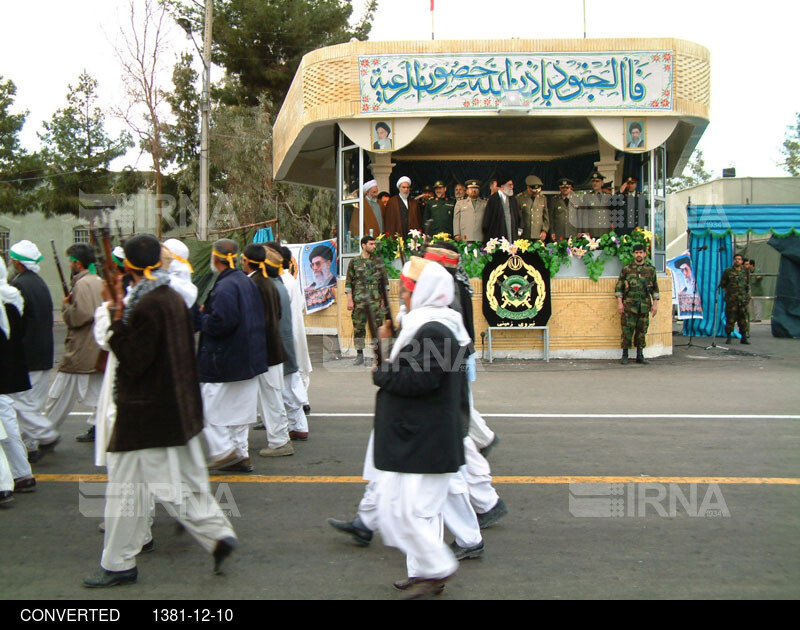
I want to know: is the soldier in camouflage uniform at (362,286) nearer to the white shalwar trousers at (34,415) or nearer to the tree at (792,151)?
the white shalwar trousers at (34,415)

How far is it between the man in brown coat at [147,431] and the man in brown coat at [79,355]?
10.7 ft

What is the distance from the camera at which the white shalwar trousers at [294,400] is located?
307 inches

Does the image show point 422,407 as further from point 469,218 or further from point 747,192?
point 747,192

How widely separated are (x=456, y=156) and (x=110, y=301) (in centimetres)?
1596

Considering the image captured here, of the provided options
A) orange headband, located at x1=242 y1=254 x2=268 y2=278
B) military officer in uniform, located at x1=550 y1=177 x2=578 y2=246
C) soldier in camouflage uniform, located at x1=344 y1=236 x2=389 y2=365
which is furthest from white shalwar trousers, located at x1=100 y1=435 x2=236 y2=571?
military officer in uniform, located at x1=550 y1=177 x2=578 y2=246

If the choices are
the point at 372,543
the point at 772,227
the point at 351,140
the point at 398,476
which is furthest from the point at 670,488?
the point at 772,227

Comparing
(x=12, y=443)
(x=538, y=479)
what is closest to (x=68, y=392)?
(x=12, y=443)

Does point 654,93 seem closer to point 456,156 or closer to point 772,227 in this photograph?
point 456,156

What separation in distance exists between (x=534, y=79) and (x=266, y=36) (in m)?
23.7

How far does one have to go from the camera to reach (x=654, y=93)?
14008 millimetres

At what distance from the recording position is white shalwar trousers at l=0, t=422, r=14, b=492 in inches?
221

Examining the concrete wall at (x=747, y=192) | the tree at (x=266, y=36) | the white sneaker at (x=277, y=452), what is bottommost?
the white sneaker at (x=277, y=452)

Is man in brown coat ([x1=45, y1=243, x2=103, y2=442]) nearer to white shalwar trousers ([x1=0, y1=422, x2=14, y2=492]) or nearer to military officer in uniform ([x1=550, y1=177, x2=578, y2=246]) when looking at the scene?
white shalwar trousers ([x1=0, y1=422, x2=14, y2=492])

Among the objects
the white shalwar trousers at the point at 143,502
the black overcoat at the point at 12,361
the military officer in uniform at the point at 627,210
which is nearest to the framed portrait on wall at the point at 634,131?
the military officer in uniform at the point at 627,210
